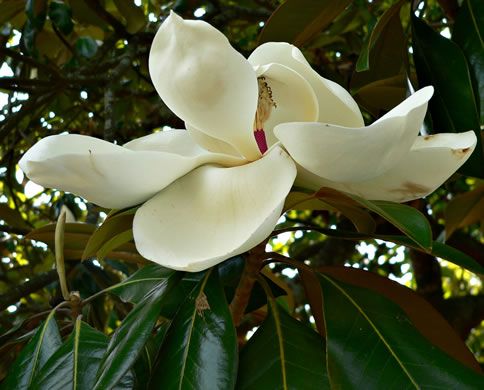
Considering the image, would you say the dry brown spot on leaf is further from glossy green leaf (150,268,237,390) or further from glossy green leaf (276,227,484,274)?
glossy green leaf (276,227,484,274)

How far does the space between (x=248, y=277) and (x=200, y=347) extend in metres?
0.16

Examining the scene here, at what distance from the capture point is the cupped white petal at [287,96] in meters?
0.77

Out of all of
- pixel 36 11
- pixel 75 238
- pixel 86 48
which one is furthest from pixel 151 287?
pixel 86 48

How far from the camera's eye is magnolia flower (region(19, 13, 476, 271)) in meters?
0.64

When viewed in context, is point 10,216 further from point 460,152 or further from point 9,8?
point 460,152

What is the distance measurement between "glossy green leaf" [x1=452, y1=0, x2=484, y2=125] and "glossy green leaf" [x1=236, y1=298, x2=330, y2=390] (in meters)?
0.47

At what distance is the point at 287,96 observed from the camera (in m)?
0.80

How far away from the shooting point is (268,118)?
835mm

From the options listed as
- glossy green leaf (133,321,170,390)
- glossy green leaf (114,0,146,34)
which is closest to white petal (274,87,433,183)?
glossy green leaf (133,321,170,390)

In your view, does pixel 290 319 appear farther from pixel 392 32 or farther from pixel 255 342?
pixel 392 32

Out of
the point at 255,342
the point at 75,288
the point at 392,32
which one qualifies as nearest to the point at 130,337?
the point at 255,342

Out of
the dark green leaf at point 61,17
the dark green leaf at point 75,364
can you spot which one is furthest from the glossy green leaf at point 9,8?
the dark green leaf at point 75,364

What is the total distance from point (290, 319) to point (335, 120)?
261mm

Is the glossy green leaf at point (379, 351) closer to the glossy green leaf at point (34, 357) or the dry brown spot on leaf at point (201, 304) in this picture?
the dry brown spot on leaf at point (201, 304)
